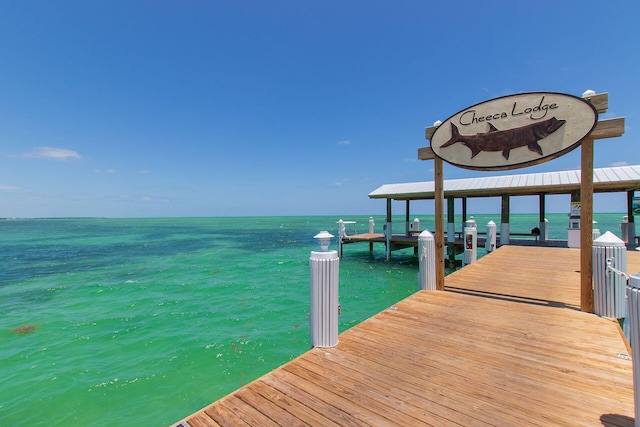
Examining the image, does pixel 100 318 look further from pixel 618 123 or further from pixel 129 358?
pixel 618 123

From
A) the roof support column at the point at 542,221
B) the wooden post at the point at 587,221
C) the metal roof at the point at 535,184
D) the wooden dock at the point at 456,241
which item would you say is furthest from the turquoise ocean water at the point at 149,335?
the roof support column at the point at 542,221

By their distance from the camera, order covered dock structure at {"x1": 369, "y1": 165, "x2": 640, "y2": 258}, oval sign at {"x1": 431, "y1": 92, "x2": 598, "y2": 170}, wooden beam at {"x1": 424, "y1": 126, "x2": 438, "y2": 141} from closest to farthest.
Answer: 1. oval sign at {"x1": 431, "y1": 92, "x2": 598, "y2": 170}
2. wooden beam at {"x1": 424, "y1": 126, "x2": 438, "y2": 141}
3. covered dock structure at {"x1": 369, "y1": 165, "x2": 640, "y2": 258}

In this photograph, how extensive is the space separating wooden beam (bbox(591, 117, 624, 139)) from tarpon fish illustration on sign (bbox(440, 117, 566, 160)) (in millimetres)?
411

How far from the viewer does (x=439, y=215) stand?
223 inches

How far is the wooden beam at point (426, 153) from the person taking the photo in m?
5.57

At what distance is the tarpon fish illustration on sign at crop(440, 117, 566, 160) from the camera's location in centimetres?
436

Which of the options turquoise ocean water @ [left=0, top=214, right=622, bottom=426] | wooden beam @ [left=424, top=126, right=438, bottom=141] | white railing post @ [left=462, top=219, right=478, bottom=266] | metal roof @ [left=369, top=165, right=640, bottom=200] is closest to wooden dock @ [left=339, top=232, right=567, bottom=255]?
turquoise ocean water @ [left=0, top=214, right=622, bottom=426]

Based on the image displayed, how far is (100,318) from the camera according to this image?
31.7ft

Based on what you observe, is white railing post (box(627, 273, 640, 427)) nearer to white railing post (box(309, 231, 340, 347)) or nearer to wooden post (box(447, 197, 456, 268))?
white railing post (box(309, 231, 340, 347))

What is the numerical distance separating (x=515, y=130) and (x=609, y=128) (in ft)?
3.54

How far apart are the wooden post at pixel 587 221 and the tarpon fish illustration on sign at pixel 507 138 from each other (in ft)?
1.72

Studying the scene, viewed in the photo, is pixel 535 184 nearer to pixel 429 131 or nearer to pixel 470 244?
pixel 470 244

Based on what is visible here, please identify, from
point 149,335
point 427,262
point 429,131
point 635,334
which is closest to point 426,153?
point 429,131

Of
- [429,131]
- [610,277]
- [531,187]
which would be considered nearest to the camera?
[610,277]
